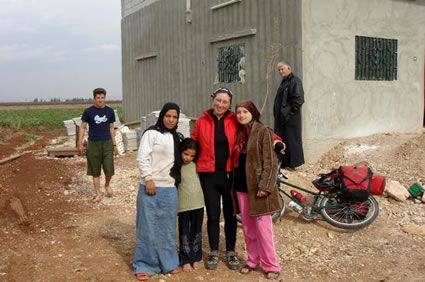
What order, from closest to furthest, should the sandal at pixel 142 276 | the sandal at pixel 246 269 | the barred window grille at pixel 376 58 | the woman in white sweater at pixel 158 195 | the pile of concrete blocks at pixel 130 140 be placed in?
the woman in white sweater at pixel 158 195
the sandal at pixel 142 276
the sandal at pixel 246 269
the barred window grille at pixel 376 58
the pile of concrete blocks at pixel 130 140

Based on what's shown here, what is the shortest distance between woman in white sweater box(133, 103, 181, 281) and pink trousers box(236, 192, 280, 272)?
25.7 inches

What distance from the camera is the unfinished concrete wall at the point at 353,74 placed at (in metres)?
8.75

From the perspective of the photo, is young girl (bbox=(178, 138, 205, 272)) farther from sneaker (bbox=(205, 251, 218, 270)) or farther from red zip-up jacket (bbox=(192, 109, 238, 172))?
sneaker (bbox=(205, 251, 218, 270))

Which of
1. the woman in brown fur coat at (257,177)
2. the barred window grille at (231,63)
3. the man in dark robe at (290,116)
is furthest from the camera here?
the barred window grille at (231,63)

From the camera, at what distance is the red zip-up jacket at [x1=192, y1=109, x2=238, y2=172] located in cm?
436

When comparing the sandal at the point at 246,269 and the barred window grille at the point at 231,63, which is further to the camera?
the barred window grille at the point at 231,63

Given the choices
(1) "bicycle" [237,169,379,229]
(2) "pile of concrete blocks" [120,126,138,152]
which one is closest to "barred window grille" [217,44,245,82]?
(2) "pile of concrete blocks" [120,126,138,152]

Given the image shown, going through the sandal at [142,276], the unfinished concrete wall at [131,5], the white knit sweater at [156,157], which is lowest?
the sandal at [142,276]

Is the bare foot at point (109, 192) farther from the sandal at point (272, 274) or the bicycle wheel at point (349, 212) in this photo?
the sandal at point (272, 274)

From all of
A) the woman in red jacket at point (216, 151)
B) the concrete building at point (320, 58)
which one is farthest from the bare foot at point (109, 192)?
the concrete building at point (320, 58)

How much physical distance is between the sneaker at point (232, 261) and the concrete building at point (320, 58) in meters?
4.50

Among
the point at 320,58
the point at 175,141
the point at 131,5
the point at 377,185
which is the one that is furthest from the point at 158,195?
the point at 131,5

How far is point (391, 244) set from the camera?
5262 mm

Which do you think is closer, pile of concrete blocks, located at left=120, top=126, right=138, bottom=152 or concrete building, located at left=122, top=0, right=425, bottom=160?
concrete building, located at left=122, top=0, right=425, bottom=160
